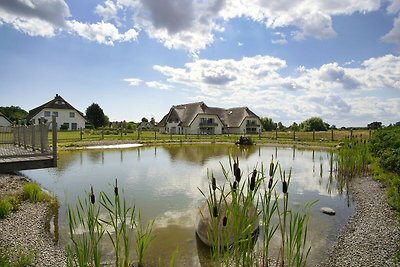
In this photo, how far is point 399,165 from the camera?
9570 mm

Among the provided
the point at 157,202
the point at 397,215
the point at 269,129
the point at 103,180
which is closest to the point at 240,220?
the point at 397,215

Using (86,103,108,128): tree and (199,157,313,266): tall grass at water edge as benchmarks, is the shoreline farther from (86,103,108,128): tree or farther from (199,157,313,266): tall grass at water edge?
(86,103,108,128): tree

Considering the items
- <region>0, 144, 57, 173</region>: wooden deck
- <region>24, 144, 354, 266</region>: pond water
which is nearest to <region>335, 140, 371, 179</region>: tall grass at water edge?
<region>24, 144, 354, 266</region>: pond water

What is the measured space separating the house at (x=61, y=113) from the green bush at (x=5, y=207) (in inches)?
1897

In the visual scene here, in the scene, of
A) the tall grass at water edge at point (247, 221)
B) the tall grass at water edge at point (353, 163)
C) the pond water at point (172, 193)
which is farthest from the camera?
A: the tall grass at water edge at point (353, 163)

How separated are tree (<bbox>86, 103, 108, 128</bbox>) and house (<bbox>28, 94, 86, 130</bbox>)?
5.14 m

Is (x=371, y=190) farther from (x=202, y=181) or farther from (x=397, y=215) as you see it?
(x=202, y=181)

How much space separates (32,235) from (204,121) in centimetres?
5093

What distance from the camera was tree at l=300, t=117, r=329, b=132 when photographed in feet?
213

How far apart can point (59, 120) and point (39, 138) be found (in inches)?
1794

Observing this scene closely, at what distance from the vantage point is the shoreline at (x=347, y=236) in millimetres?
5230

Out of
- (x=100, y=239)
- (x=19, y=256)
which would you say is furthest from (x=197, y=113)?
(x=19, y=256)

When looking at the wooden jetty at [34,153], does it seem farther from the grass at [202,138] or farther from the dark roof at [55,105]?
the dark roof at [55,105]

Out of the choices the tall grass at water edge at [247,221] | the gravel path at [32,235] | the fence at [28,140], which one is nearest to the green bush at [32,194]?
the gravel path at [32,235]
